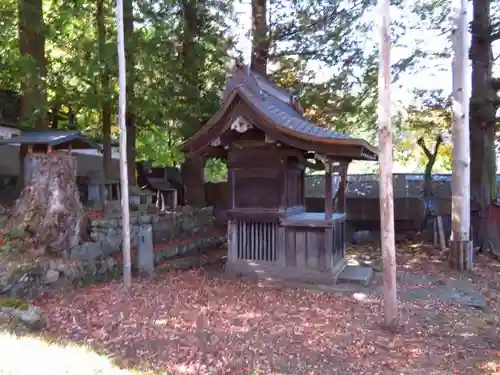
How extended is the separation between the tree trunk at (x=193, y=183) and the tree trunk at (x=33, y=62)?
471 centimetres

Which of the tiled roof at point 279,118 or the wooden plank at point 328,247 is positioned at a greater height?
the tiled roof at point 279,118

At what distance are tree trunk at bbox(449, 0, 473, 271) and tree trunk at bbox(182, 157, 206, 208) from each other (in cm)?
776

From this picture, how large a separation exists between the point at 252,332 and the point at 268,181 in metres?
3.48

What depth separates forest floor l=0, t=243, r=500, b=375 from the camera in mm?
4484

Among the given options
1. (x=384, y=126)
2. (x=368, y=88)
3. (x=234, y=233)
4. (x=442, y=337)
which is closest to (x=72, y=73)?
(x=234, y=233)

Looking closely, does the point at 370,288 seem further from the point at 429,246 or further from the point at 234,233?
the point at 429,246

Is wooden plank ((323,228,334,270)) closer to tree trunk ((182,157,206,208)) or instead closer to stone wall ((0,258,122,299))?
stone wall ((0,258,122,299))

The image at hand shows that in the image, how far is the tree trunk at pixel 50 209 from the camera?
7.81 metres

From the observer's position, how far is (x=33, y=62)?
10578 mm

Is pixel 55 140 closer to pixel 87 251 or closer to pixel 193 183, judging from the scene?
pixel 87 251

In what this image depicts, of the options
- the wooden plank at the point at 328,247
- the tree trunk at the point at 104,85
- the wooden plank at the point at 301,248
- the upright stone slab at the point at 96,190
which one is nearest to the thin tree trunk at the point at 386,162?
the wooden plank at the point at 328,247

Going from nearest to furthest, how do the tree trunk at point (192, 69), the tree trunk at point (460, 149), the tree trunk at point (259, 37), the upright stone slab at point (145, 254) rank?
the upright stone slab at point (145, 254) < the tree trunk at point (460, 149) < the tree trunk at point (192, 69) < the tree trunk at point (259, 37)

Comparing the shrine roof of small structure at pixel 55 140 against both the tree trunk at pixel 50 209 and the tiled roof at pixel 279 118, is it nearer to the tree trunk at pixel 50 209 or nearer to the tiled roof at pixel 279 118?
the tree trunk at pixel 50 209

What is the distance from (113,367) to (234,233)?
4943mm
